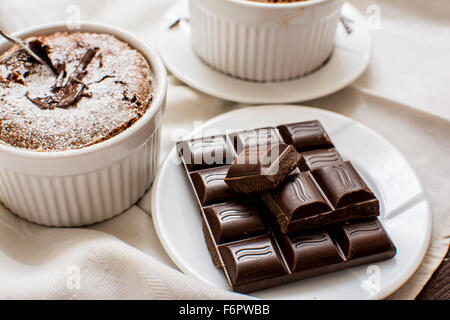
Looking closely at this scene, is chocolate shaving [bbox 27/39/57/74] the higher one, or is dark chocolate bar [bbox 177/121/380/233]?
chocolate shaving [bbox 27/39/57/74]

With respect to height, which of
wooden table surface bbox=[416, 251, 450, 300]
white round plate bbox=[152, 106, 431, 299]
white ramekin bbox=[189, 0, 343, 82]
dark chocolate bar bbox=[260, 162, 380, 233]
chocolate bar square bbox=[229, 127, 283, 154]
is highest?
white ramekin bbox=[189, 0, 343, 82]

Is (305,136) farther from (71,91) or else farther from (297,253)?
(71,91)

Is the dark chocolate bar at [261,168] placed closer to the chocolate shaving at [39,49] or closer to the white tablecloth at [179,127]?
the white tablecloth at [179,127]

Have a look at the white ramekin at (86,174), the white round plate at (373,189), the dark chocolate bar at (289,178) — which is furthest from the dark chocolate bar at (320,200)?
the white ramekin at (86,174)

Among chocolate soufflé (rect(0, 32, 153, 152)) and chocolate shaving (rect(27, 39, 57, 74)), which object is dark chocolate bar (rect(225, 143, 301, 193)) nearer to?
chocolate soufflé (rect(0, 32, 153, 152))

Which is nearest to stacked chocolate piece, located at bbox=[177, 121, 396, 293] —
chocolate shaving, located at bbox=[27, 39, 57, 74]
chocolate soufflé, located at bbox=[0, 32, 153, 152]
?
chocolate soufflé, located at bbox=[0, 32, 153, 152]

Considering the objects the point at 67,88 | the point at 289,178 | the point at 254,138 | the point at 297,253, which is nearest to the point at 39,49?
the point at 67,88

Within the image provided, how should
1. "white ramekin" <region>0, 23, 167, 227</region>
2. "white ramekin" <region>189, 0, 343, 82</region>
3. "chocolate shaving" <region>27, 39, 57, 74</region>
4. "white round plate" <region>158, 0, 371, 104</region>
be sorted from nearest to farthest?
"white ramekin" <region>0, 23, 167, 227</region> < "chocolate shaving" <region>27, 39, 57, 74</region> < "white ramekin" <region>189, 0, 343, 82</region> < "white round plate" <region>158, 0, 371, 104</region>
